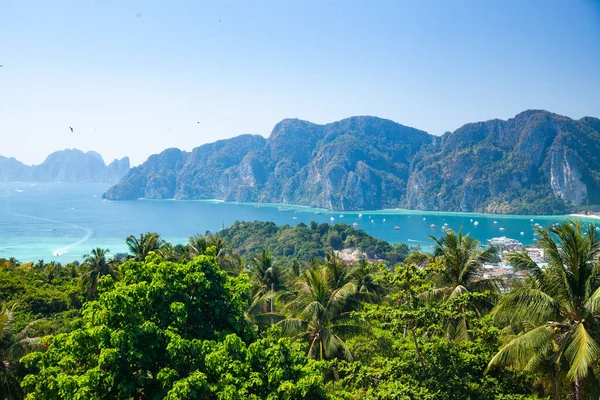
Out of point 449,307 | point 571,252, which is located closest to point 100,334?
point 449,307

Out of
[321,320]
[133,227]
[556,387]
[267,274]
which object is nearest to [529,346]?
[556,387]

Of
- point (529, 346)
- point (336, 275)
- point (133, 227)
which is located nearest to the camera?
point (529, 346)

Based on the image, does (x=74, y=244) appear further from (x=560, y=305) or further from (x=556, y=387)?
(x=560, y=305)

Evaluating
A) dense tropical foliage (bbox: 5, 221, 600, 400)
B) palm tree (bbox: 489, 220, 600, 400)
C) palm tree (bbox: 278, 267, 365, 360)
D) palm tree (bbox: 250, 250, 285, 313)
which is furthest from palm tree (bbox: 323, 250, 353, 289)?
palm tree (bbox: 489, 220, 600, 400)

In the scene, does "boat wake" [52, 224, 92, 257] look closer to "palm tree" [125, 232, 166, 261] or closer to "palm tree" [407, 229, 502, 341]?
"palm tree" [125, 232, 166, 261]

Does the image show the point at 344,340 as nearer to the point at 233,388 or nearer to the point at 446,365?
the point at 446,365

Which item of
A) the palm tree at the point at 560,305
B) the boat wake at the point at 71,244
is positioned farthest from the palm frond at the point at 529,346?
the boat wake at the point at 71,244
